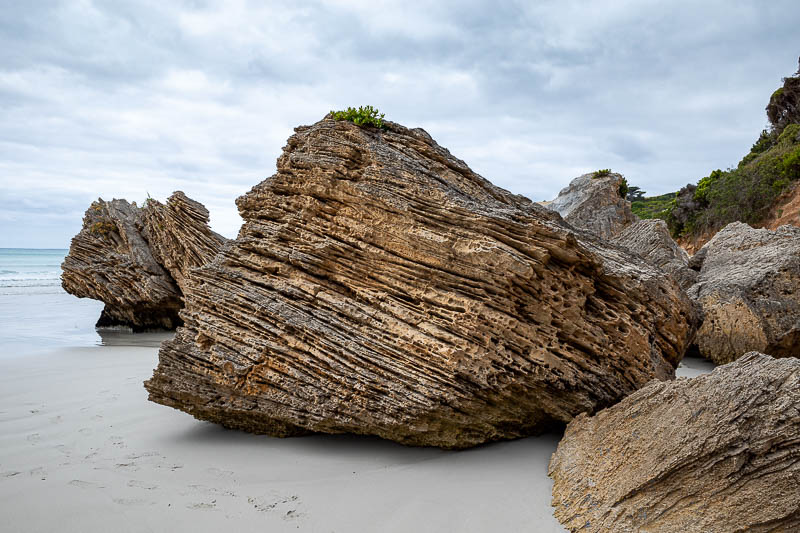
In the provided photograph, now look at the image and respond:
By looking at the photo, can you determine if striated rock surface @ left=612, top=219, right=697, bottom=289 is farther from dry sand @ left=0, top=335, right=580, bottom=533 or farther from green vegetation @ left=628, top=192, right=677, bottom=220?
green vegetation @ left=628, top=192, right=677, bottom=220

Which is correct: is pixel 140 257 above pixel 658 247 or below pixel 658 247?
below

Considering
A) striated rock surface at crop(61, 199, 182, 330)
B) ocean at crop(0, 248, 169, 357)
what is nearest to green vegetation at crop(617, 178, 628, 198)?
striated rock surface at crop(61, 199, 182, 330)

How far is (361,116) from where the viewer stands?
8.47 meters

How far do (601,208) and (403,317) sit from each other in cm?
1833

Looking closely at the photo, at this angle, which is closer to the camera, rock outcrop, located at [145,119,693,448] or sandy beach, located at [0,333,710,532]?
sandy beach, located at [0,333,710,532]

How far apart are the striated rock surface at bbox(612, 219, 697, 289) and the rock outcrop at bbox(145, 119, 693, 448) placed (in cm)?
697

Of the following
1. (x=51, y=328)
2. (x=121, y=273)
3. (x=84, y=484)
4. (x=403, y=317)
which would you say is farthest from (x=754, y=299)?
(x=51, y=328)

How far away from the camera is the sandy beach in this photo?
527 cm

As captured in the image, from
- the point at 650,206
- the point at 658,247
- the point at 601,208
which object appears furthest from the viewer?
the point at 650,206

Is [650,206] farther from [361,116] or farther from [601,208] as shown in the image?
[361,116]

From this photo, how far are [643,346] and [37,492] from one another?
27.9ft

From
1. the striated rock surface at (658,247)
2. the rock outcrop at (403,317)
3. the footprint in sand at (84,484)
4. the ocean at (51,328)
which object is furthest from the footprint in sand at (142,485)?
the striated rock surface at (658,247)

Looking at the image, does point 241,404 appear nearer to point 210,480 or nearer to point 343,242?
point 210,480

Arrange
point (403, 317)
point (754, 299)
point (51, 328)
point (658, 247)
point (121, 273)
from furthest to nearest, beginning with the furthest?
1. point (51, 328)
2. point (121, 273)
3. point (658, 247)
4. point (754, 299)
5. point (403, 317)
